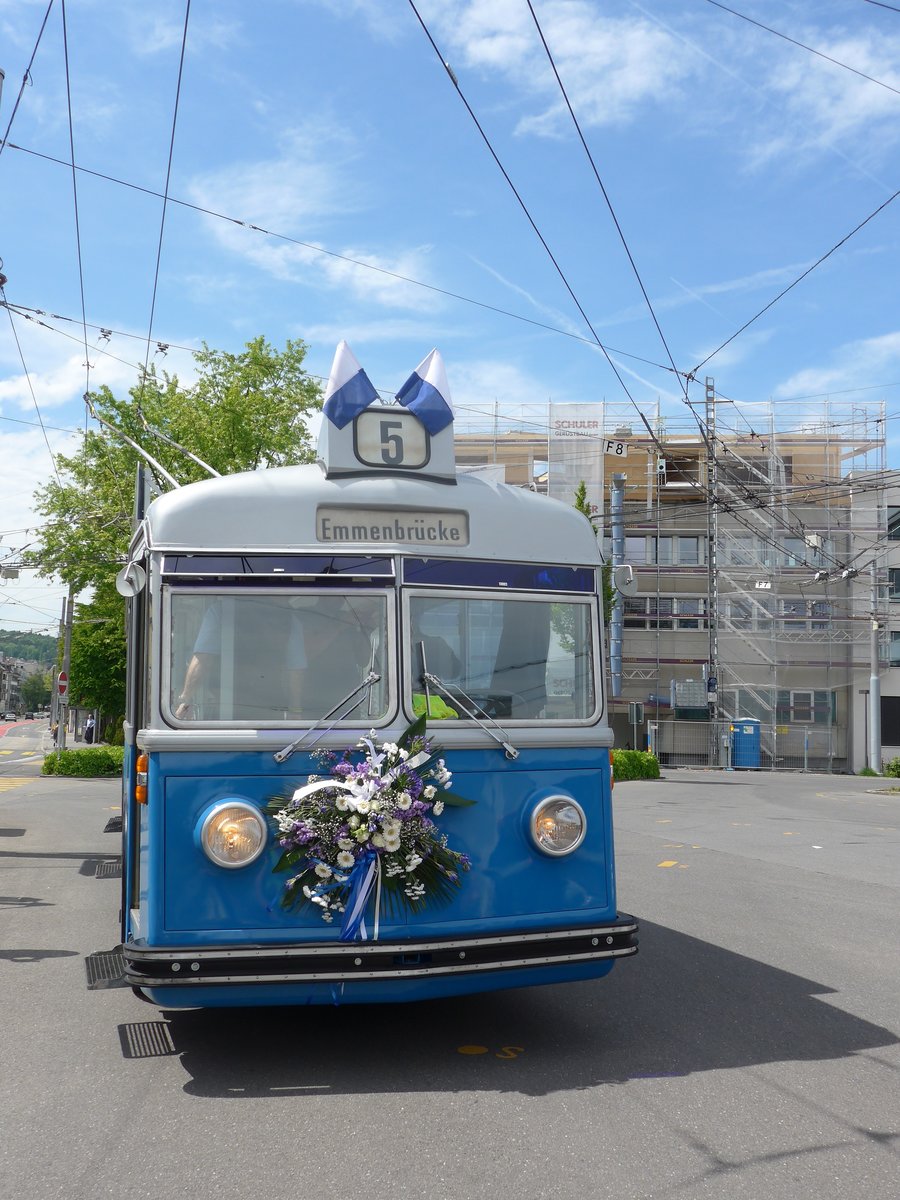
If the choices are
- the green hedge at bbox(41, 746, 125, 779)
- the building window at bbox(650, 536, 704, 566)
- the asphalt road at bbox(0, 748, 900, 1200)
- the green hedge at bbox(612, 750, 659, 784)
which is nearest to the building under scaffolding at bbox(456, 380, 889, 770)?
the building window at bbox(650, 536, 704, 566)

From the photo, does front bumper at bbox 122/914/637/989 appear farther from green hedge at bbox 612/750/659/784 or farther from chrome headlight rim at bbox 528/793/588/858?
green hedge at bbox 612/750/659/784

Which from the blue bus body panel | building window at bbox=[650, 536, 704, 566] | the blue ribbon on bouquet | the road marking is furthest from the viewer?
building window at bbox=[650, 536, 704, 566]

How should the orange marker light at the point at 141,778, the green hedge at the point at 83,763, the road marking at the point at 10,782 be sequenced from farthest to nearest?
the green hedge at the point at 83,763 < the road marking at the point at 10,782 < the orange marker light at the point at 141,778

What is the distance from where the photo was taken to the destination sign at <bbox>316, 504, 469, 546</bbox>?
236 inches

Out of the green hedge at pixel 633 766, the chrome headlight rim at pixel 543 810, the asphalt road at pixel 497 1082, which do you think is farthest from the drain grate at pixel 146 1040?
the green hedge at pixel 633 766

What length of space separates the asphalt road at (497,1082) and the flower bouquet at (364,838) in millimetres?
805

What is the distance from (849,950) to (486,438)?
4235cm

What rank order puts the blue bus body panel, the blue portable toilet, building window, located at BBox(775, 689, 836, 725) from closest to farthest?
the blue bus body panel → the blue portable toilet → building window, located at BBox(775, 689, 836, 725)

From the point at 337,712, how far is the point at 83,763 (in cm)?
2675

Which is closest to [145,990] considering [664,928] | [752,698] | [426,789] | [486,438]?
[426,789]

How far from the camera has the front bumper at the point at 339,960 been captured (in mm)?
5246

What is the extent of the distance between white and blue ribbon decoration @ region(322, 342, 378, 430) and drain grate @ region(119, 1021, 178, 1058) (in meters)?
3.28

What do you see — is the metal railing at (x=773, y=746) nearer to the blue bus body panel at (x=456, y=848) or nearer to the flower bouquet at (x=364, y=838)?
the blue bus body panel at (x=456, y=848)

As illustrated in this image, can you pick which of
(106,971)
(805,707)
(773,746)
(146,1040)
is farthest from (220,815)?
(805,707)
